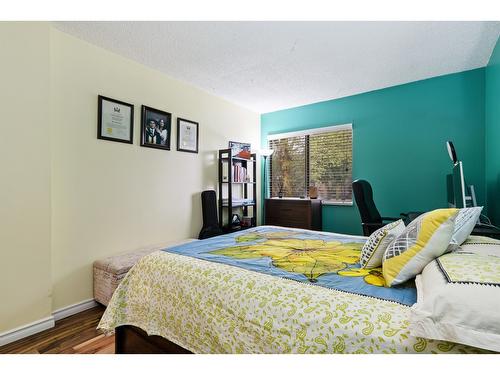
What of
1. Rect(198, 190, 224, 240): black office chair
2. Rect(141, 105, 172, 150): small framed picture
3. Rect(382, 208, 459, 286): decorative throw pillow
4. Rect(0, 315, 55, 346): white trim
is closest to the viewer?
Rect(382, 208, 459, 286): decorative throw pillow

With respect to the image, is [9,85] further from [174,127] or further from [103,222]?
[174,127]

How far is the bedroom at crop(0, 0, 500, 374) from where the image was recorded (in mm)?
1655

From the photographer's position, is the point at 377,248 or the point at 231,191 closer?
the point at 377,248

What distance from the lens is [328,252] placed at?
166cm

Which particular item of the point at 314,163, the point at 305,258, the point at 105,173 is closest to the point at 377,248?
the point at 305,258

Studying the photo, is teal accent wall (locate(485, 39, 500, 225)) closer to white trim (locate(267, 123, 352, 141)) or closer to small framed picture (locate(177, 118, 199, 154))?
white trim (locate(267, 123, 352, 141))

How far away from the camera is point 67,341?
5.97 feet

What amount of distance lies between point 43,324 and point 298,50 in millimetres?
3231

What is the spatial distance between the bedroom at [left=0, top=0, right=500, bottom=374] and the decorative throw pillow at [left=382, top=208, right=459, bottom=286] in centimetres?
1

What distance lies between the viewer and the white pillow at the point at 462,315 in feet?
2.19

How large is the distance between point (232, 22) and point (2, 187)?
6.92 feet

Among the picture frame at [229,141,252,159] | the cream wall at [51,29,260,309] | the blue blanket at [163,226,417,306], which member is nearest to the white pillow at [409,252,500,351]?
the blue blanket at [163,226,417,306]

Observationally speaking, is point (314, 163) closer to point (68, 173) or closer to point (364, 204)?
point (364, 204)
